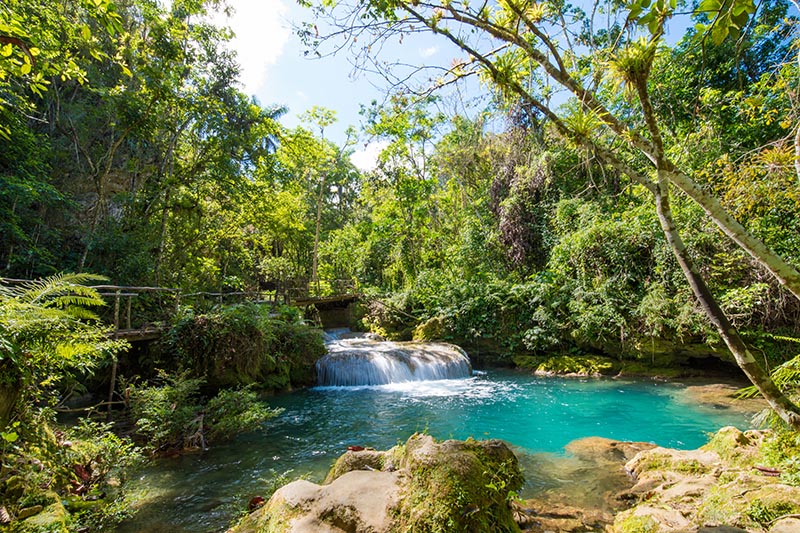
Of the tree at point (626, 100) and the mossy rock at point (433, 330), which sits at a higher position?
the tree at point (626, 100)

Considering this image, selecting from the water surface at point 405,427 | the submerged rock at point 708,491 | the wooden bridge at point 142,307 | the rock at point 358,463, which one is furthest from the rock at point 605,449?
the wooden bridge at point 142,307

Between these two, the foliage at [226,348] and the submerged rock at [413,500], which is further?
the foliage at [226,348]

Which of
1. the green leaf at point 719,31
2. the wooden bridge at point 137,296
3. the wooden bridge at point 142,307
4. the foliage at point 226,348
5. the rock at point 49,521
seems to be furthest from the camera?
the foliage at point 226,348

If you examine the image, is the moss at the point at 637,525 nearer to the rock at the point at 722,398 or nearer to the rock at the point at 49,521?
the rock at the point at 49,521

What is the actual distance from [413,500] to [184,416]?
17.6ft

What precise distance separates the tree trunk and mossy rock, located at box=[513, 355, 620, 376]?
9.71 m

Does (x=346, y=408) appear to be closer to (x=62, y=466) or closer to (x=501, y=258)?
(x=62, y=466)

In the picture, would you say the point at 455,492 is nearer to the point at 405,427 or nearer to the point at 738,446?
the point at 738,446

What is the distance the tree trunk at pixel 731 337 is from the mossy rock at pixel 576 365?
971cm

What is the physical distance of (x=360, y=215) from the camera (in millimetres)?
31219

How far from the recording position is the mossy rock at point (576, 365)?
12.2m

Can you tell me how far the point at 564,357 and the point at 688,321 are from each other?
13.0 ft

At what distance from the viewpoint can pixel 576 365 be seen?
41.2ft

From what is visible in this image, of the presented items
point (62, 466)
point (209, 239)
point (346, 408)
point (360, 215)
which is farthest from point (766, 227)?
point (360, 215)
